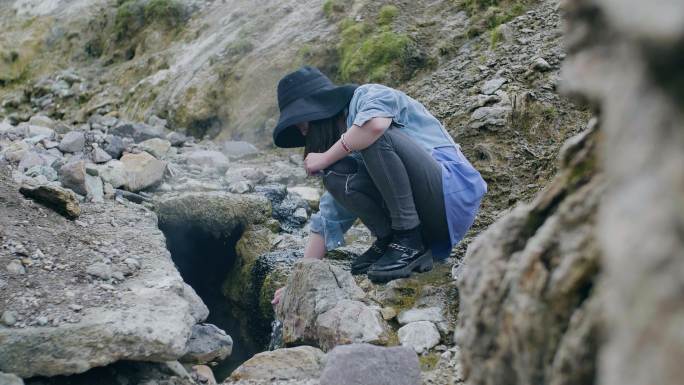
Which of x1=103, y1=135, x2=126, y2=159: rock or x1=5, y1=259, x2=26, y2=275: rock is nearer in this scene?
x1=5, y1=259, x2=26, y2=275: rock

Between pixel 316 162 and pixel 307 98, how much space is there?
1.21ft

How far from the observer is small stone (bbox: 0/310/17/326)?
324 centimetres

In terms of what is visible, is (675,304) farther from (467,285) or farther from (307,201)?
(307,201)

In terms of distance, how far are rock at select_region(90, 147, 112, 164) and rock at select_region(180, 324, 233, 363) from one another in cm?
238

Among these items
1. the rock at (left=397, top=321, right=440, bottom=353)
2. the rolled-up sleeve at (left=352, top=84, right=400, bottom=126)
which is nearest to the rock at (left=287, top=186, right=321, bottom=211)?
the rolled-up sleeve at (left=352, top=84, right=400, bottom=126)

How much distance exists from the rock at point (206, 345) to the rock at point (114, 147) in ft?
8.67

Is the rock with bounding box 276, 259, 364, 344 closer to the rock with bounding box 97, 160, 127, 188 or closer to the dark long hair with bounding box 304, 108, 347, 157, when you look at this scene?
the dark long hair with bounding box 304, 108, 347, 157

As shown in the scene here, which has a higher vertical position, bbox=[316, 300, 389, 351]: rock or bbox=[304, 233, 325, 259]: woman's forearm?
bbox=[316, 300, 389, 351]: rock

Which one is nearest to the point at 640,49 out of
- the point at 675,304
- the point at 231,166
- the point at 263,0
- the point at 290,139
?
the point at 675,304

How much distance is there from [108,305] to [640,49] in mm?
2998

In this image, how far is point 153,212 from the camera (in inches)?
209

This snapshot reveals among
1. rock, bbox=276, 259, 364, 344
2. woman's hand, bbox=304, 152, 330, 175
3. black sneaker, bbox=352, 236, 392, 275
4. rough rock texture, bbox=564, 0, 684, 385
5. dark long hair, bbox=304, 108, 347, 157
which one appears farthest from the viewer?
black sneaker, bbox=352, 236, 392, 275

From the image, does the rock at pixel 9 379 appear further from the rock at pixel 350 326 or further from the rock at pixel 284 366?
the rock at pixel 350 326

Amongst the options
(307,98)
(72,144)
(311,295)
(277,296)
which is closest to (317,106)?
(307,98)
